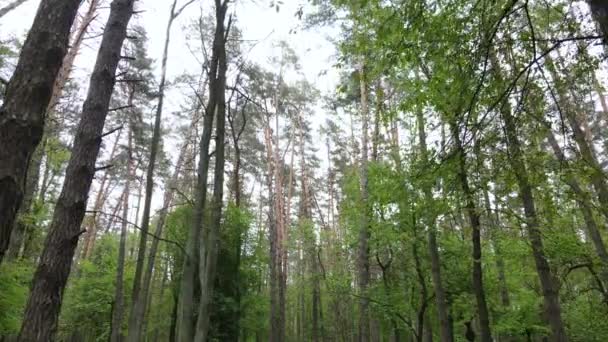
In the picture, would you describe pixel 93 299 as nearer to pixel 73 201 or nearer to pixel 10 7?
pixel 10 7

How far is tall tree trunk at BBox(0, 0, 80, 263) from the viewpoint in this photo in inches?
81.4

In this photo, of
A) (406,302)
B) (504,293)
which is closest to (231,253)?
(406,302)

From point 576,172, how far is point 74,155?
18.4 feet

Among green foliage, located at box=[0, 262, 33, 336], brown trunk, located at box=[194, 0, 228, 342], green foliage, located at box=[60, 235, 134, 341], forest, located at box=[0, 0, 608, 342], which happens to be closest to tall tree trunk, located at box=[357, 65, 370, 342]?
forest, located at box=[0, 0, 608, 342]

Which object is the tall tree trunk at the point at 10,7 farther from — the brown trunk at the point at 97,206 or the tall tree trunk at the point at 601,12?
the brown trunk at the point at 97,206

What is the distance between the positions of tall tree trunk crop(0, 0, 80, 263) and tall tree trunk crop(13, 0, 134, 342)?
164cm

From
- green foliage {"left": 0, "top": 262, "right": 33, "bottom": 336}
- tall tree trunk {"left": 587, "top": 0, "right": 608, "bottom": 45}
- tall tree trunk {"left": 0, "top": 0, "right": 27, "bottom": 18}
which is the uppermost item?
tall tree trunk {"left": 0, "top": 0, "right": 27, "bottom": 18}

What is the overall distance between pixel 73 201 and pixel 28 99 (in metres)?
1.76

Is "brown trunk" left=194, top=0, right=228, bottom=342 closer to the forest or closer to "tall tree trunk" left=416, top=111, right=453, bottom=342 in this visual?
the forest

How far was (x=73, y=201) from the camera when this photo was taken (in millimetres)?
3793

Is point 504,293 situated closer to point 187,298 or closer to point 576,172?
point 576,172

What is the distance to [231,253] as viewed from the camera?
15.3 metres

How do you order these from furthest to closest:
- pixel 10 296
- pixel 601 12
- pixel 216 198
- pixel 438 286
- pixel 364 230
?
pixel 364 230
pixel 438 286
pixel 10 296
pixel 216 198
pixel 601 12

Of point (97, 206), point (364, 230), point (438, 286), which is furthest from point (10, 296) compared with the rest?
point (97, 206)
